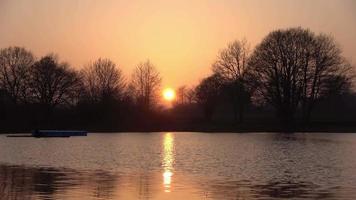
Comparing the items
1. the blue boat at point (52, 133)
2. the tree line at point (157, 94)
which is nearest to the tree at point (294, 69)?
the tree line at point (157, 94)

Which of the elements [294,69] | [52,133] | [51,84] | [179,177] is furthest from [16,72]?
[179,177]

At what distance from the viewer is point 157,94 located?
115 metres

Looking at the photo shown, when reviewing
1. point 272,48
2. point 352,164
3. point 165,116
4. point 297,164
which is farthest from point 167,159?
point 165,116

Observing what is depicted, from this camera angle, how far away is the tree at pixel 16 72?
99.6 meters

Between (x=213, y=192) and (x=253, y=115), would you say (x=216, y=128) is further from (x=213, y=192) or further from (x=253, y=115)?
(x=213, y=192)

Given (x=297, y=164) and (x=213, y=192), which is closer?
(x=213, y=192)

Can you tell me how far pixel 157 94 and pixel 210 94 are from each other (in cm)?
1109

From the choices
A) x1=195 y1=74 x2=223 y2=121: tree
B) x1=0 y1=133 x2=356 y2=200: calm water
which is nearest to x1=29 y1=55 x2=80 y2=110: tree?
x1=195 y1=74 x2=223 y2=121: tree

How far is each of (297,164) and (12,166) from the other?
15.4m

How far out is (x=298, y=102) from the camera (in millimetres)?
90125

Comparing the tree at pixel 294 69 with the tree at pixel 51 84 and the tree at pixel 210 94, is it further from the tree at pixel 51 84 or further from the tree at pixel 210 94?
the tree at pixel 51 84

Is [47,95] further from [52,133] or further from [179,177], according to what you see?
[179,177]

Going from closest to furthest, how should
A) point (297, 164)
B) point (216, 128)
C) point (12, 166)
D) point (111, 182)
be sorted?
point (111, 182) < point (12, 166) < point (297, 164) < point (216, 128)

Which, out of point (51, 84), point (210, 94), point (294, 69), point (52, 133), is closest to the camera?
point (52, 133)
